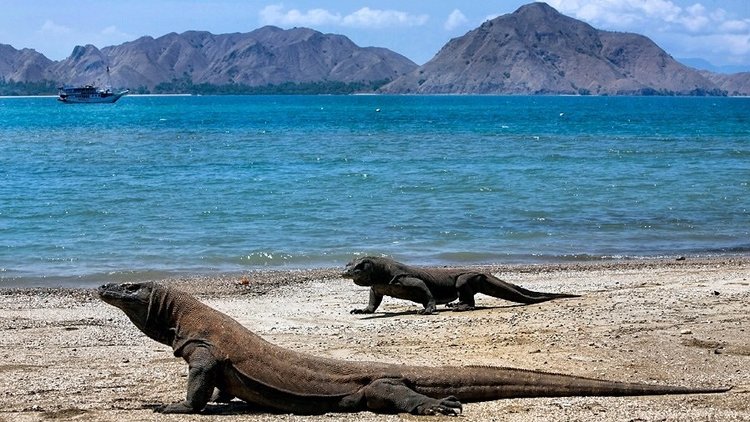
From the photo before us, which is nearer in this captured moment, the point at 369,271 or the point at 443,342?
the point at 443,342

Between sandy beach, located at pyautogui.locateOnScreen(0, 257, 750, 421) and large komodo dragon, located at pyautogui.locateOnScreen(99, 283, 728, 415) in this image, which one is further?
sandy beach, located at pyautogui.locateOnScreen(0, 257, 750, 421)

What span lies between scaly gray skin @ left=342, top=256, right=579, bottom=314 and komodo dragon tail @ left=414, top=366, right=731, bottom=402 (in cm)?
527

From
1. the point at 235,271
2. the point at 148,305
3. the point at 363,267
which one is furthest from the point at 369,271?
the point at 235,271

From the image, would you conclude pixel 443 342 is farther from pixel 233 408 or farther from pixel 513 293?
pixel 233 408

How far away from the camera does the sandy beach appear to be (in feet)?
26.0

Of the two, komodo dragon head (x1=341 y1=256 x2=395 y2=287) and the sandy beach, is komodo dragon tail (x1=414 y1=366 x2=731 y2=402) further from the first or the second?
komodo dragon head (x1=341 y1=256 x2=395 y2=287)

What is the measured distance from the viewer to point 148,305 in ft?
26.7

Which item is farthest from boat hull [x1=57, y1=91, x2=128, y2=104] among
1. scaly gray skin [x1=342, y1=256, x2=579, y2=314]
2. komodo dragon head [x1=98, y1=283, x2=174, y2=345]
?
komodo dragon head [x1=98, y1=283, x2=174, y2=345]

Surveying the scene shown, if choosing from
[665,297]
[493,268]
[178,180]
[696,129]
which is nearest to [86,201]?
[178,180]

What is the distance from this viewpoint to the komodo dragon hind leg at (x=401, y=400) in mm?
7641

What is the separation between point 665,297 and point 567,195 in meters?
18.5

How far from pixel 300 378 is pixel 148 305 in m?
1.30

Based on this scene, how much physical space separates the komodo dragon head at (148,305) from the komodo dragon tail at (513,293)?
6266mm

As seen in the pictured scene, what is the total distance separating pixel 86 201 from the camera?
30.1 meters
